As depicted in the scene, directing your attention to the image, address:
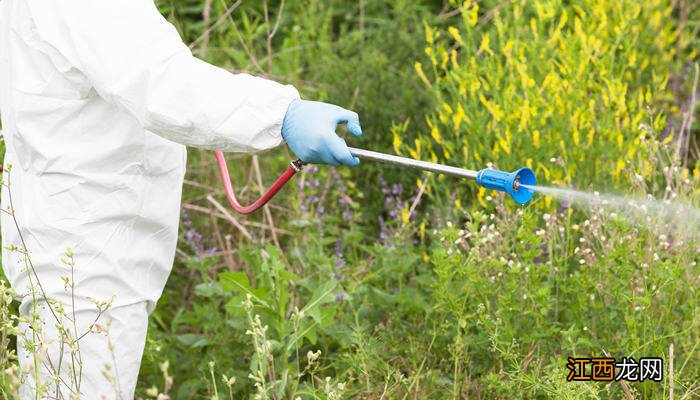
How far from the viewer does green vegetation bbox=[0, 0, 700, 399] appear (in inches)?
107

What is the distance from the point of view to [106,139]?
2289mm

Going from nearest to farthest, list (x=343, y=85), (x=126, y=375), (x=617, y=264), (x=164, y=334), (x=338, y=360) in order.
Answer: (x=126, y=375)
(x=617, y=264)
(x=338, y=360)
(x=164, y=334)
(x=343, y=85)

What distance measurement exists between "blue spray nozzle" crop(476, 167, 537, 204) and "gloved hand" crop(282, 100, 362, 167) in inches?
10.7

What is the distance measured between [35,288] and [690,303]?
5.65 feet

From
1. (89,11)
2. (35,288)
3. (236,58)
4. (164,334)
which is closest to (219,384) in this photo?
(164,334)

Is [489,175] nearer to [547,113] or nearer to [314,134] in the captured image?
→ [314,134]

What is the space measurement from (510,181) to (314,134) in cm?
42

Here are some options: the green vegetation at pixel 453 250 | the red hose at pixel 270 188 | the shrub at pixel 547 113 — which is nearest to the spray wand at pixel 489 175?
the red hose at pixel 270 188

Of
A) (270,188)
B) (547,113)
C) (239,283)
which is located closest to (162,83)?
(270,188)

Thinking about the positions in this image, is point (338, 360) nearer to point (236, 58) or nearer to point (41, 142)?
point (41, 142)

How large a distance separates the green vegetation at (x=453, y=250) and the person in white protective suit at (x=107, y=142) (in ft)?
0.85

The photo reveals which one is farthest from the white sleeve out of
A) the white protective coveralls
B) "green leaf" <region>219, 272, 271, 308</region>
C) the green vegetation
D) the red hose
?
"green leaf" <region>219, 272, 271, 308</region>

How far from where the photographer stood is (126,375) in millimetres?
2434

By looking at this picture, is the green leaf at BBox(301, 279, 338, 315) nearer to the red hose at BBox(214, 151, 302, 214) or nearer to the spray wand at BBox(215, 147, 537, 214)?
the red hose at BBox(214, 151, 302, 214)
